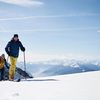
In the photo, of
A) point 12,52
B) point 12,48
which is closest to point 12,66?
point 12,52

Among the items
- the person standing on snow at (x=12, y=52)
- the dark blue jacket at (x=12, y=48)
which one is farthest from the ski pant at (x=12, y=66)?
the dark blue jacket at (x=12, y=48)

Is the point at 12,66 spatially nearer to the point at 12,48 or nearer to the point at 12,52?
the point at 12,52

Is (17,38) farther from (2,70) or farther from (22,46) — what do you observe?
(2,70)

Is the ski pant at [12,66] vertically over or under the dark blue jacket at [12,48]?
under

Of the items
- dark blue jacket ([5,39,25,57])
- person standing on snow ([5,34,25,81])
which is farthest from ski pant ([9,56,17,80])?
dark blue jacket ([5,39,25,57])

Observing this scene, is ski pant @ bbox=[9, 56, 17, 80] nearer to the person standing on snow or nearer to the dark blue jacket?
the person standing on snow

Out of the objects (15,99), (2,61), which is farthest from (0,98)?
(2,61)

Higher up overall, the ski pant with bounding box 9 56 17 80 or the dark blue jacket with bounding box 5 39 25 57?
the dark blue jacket with bounding box 5 39 25 57

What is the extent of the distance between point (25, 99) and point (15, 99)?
27 cm

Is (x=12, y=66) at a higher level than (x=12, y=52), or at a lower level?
lower

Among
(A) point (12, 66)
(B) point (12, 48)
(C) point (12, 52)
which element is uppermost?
(B) point (12, 48)

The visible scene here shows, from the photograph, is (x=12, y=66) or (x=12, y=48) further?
(x=12, y=48)

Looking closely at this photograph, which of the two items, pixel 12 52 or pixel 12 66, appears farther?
pixel 12 52

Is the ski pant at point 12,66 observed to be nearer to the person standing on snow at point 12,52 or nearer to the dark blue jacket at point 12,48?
the person standing on snow at point 12,52
